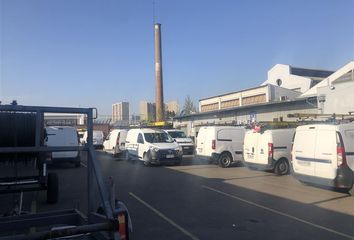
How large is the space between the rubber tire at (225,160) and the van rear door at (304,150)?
7.27 metres

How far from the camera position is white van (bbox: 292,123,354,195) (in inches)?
447

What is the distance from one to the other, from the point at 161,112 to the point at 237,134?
4156 cm

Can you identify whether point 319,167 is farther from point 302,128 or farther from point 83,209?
point 83,209

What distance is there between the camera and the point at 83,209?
9.80 metres

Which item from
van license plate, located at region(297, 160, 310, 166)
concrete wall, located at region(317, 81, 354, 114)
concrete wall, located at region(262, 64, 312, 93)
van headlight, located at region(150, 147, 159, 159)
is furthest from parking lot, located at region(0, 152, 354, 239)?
concrete wall, located at region(262, 64, 312, 93)

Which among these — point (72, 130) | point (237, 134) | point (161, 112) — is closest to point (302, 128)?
point (237, 134)

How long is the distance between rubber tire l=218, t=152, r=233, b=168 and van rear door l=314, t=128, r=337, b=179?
27.8 ft

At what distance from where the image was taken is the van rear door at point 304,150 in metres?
12.4

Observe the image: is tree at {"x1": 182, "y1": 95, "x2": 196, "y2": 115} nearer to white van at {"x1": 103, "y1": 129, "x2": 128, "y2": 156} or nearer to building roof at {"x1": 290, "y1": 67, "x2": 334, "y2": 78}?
building roof at {"x1": 290, "y1": 67, "x2": 334, "y2": 78}

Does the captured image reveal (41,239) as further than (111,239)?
No

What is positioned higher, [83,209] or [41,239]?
[41,239]

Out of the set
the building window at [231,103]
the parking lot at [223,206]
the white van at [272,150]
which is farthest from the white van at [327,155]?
the building window at [231,103]

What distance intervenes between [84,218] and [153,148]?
15.8 m

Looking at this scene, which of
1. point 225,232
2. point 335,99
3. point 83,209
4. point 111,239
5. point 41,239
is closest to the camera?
point 41,239
